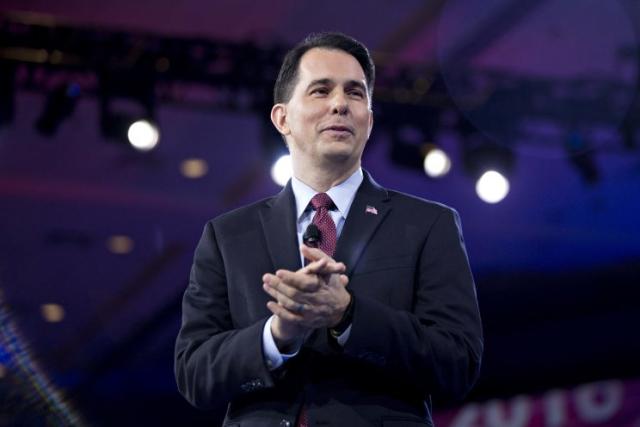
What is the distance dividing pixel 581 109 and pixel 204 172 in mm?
4238

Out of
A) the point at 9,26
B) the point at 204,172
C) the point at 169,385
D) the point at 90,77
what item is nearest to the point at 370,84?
the point at 9,26

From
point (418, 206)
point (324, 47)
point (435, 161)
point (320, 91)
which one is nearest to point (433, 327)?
point (418, 206)

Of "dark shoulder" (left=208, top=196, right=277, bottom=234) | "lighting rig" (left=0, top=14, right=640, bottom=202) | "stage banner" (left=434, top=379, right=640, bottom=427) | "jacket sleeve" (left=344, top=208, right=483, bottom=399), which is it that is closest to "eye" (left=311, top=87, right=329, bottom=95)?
"dark shoulder" (left=208, top=196, right=277, bottom=234)

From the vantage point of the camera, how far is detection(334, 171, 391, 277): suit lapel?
78.5 inches

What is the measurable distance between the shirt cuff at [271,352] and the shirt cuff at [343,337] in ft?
0.30

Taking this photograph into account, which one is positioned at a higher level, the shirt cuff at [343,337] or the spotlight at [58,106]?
the spotlight at [58,106]

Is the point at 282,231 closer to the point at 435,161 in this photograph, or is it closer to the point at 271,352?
the point at 271,352

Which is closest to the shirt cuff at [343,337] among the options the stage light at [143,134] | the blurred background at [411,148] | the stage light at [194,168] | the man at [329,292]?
the man at [329,292]

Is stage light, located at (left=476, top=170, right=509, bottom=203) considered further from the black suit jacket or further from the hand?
the hand

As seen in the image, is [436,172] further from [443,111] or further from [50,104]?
[50,104]

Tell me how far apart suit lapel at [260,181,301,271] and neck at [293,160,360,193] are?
0.18ft

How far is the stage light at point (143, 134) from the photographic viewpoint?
6961mm

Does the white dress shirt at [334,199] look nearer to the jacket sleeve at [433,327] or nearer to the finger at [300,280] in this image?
the jacket sleeve at [433,327]

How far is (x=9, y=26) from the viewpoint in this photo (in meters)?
6.48
